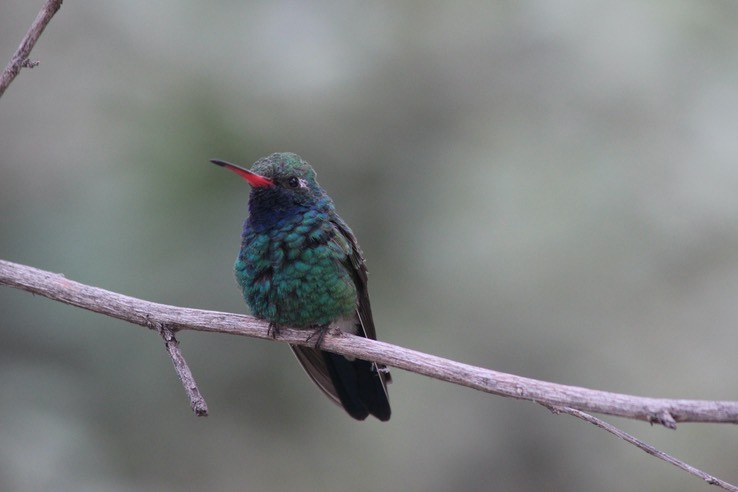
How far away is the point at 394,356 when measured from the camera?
9.81 ft

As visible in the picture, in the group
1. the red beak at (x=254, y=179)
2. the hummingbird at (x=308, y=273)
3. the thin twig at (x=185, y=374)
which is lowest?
the thin twig at (x=185, y=374)

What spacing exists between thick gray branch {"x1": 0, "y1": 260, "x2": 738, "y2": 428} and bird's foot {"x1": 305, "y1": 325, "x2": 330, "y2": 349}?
34 mm

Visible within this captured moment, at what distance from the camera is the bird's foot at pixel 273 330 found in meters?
3.59

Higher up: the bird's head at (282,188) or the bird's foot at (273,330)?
the bird's head at (282,188)

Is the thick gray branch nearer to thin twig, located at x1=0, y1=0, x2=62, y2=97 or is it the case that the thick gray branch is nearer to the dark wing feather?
the dark wing feather

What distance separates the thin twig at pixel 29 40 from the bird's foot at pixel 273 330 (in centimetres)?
148

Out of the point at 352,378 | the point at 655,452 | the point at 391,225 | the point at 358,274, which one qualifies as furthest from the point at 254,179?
the point at 655,452

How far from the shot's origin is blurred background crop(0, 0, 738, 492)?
4520 mm

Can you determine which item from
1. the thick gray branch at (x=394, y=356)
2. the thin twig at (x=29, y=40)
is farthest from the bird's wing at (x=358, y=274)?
the thin twig at (x=29, y=40)

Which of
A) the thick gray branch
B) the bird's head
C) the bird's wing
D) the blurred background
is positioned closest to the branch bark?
the thick gray branch

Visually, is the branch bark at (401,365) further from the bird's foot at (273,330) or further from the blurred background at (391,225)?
the blurred background at (391,225)

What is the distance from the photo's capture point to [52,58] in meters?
5.38

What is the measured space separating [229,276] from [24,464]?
148 centimetres

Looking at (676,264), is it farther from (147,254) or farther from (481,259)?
(147,254)
